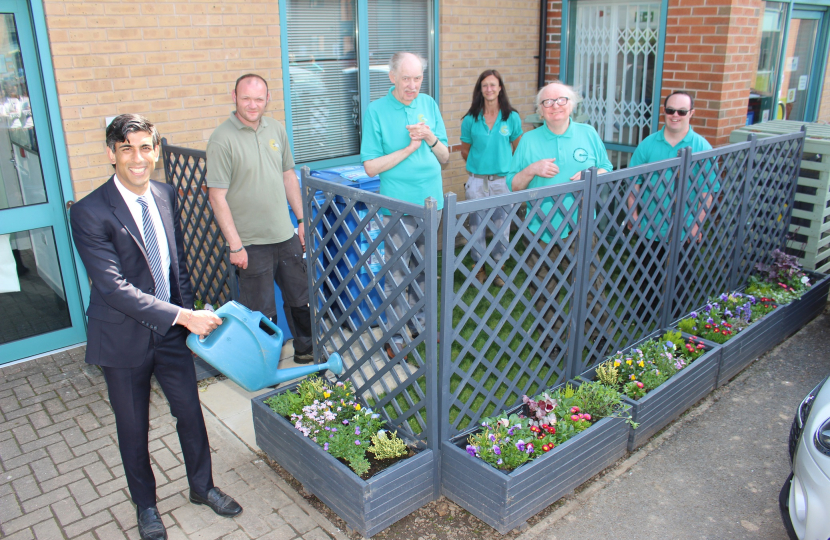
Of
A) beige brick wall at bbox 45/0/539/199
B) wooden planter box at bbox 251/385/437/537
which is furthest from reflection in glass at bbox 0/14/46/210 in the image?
wooden planter box at bbox 251/385/437/537

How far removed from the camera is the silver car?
103 inches

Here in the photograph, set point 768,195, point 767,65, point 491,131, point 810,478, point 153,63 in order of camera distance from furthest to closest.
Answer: point 767,65 < point 491,131 < point 768,195 < point 153,63 < point 810,478

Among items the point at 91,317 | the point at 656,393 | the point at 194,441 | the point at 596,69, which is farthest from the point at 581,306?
the point at 596,69

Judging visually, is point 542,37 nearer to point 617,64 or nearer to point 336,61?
point 617,64

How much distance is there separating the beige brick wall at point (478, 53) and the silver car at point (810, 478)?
4615mm

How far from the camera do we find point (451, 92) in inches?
267

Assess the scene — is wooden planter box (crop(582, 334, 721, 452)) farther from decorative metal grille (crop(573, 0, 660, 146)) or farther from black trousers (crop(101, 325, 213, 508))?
decorative metal grille (crop(573, 0, 660, 146))

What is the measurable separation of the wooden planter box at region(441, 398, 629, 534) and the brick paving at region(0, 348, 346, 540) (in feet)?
2.15

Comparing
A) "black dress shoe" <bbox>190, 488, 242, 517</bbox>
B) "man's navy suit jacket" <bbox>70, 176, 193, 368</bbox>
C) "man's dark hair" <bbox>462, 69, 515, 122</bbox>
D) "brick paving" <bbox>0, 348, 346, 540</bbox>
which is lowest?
"brick paving" <bbox>0, 348, 346, 540</bbox>

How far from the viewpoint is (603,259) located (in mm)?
4000

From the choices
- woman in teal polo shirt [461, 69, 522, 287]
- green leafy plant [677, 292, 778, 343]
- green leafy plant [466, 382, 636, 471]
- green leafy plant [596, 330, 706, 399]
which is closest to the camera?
green leafy plant [466, 382, 636, 471]

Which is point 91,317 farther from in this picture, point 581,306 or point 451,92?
point 451,92

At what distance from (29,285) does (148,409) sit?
94.1 inches

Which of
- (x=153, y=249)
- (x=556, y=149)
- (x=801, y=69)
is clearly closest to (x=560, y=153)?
(x=556, y=149)
